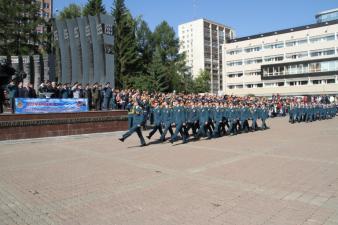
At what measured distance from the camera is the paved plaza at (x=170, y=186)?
5.20 meters

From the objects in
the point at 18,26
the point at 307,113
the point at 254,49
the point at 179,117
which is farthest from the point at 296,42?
the point at 179,117

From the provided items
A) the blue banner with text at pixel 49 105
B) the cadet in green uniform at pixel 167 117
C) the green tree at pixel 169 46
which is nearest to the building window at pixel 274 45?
the green tree at pixel 169 46

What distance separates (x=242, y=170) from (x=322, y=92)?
202 feet

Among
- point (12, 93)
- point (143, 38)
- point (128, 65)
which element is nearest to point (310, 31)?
point (143, 38)

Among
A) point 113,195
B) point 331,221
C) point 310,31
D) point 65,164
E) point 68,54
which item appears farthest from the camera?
point 310,31

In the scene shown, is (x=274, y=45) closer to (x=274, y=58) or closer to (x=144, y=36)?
(x=274, y=58)

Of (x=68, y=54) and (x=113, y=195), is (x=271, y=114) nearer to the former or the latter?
(x=68, y=54)

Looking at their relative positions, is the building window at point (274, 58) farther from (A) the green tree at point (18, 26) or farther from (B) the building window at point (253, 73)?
(A) the green tree at point (18, 26)

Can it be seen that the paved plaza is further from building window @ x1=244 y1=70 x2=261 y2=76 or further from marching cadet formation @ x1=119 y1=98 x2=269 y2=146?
building window @ x1=244 y1=70 x2=261 y2=76

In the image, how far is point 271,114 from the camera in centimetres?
3481

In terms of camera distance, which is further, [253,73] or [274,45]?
[253,73]

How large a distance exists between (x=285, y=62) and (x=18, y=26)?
163ft

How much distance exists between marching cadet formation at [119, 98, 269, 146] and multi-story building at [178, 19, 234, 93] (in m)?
104

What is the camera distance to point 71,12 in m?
56.4
